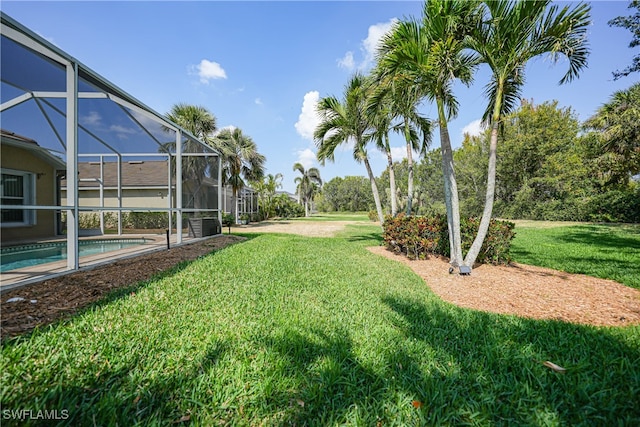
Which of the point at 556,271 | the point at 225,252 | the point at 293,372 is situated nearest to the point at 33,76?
the point at 225,252

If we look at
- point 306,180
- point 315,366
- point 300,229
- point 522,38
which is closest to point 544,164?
point 300,229

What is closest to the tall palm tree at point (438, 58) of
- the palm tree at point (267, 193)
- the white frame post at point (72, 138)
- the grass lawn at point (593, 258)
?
the grass lawn at point (593, 258)

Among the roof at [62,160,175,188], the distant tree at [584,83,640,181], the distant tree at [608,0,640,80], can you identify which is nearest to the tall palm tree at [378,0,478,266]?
the distant tree at [608,0,640,80]

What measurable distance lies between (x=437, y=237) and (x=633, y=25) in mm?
10810

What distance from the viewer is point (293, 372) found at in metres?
1.95

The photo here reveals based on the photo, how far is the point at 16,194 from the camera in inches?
325

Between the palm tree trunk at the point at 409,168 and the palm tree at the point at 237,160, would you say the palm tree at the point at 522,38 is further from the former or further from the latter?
the palm tree at the point at 237,160

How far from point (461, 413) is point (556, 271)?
6075 mm

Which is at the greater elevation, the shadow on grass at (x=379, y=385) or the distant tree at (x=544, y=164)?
the distant tree at (x=544, y=164)

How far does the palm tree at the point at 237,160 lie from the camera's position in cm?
1615

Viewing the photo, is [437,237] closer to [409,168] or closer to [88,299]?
[409,168]

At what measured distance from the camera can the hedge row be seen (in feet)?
19.2

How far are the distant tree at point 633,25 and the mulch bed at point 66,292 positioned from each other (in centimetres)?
1651

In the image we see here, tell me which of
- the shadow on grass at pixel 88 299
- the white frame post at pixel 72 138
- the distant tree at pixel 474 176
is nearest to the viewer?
the shadow on grass at pixel 88 299
